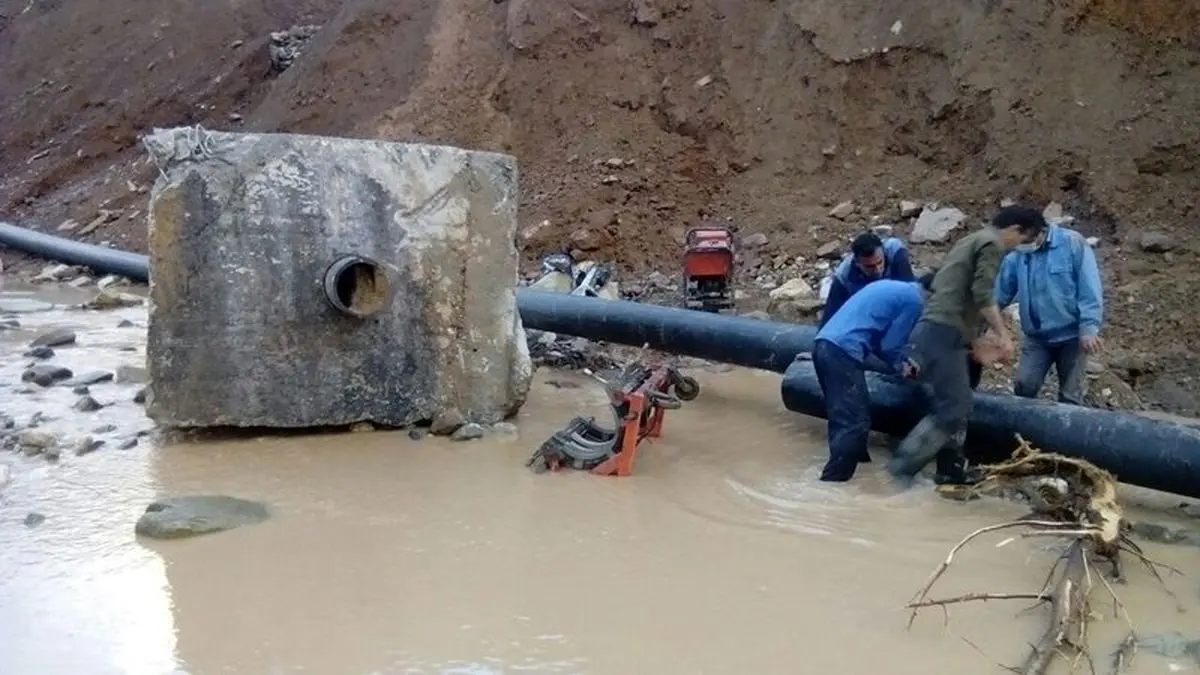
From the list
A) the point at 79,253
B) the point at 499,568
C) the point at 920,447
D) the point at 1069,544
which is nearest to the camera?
the point at 499,568

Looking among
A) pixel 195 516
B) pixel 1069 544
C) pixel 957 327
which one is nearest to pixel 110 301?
pixel 195 516

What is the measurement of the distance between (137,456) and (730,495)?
2.89 m

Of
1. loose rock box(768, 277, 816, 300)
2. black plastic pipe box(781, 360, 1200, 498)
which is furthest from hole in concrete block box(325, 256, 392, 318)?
loose rock box(768, 277, 816, 300)

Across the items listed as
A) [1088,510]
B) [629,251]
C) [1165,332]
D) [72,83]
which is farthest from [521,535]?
[72,83]

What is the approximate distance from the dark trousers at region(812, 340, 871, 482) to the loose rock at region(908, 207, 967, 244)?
3.89m

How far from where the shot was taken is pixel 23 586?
389 centimetres

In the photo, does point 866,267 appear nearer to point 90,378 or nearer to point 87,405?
point 87,405

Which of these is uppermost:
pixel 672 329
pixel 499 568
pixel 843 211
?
pixel 843 211

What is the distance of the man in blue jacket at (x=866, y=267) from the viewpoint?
18.6 feet

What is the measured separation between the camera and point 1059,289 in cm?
554

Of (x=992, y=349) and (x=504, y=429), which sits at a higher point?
(x=992, y=349)

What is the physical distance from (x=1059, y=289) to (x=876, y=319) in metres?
0.96

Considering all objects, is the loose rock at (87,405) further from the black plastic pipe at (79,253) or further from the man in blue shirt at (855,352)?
the black plastic pipe at (79,253)

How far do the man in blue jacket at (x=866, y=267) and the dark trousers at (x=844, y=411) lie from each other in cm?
47
